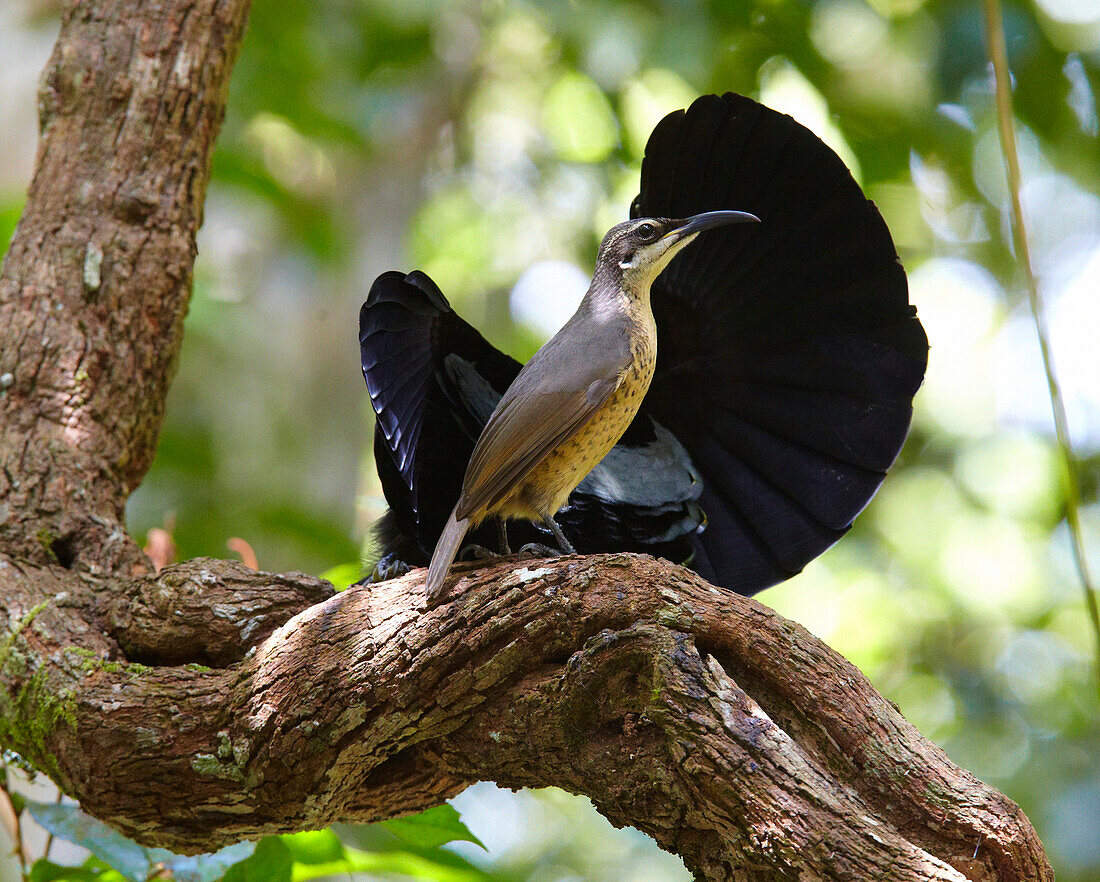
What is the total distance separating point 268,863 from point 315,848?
25 cm

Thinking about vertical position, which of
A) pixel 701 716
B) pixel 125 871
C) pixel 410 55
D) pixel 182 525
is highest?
pixel 410 55

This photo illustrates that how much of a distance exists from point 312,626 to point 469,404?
30.9 inches

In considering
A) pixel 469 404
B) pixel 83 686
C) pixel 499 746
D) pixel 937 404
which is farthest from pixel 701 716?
pixel 937 404

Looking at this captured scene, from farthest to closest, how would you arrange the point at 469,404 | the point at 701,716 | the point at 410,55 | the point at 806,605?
the point at 806,605
the point at 410,55
the point at 469,404
the point at 701,716

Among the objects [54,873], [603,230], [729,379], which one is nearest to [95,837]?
[54,873]

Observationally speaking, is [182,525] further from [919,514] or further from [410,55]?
[919,514]

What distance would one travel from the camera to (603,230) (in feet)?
26.2

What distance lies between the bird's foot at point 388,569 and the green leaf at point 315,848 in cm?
69

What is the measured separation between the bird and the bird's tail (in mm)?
290

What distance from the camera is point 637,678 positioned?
1958 mm

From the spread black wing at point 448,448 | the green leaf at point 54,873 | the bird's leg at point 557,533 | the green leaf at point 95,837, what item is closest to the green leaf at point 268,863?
the green leaf at point 95,837

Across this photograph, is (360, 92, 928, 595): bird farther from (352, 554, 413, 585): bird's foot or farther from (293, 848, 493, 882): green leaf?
(293, 848, 493, 882): green leaf

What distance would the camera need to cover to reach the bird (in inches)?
109

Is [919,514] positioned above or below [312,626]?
above
